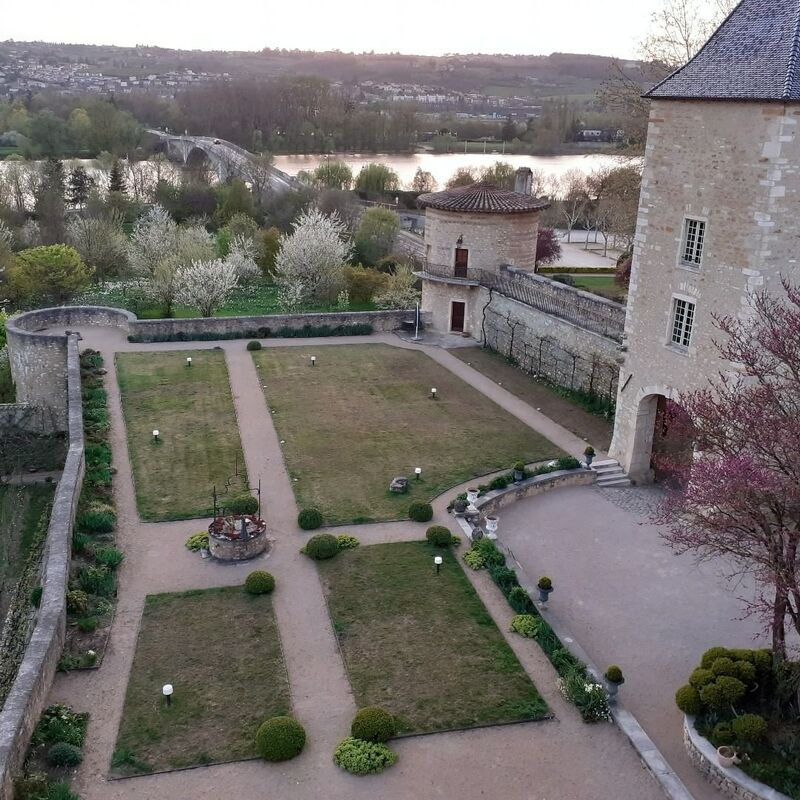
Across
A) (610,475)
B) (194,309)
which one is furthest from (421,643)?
(194,309)

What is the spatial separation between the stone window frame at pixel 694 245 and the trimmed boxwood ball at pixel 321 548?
33.7 ft

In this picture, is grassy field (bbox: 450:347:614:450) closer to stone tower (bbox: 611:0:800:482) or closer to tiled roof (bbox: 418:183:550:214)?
stone tower (bbox: 611:0:800:482)

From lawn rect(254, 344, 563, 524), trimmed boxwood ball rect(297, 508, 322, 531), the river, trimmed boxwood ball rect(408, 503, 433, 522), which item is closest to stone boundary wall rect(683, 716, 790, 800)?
trimmed boxwood ball rect(408, 503, 433, 522)

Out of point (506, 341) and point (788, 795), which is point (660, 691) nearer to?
point (788, 795)

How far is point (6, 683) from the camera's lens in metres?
15.0

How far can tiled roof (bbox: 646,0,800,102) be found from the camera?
53.3ft

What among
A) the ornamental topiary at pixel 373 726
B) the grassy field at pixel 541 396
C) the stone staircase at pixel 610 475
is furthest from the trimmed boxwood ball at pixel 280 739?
the grassy field at pixel 541 396

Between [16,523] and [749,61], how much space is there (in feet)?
73.3

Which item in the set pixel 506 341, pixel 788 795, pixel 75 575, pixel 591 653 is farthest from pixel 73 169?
pixel 788 795

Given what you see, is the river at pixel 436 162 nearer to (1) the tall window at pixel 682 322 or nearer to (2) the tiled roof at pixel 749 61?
(2) the tiled roof at pixel 749 61

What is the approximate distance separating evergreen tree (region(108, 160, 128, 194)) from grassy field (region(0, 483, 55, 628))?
41.9 metres

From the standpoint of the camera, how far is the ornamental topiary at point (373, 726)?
39.3 ft

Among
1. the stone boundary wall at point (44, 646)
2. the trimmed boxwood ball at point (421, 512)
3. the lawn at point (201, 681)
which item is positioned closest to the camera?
the stone boundary wall at point (44, 646)

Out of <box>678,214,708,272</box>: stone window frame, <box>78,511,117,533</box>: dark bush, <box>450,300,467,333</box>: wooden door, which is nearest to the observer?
<box>78,511,117,533</box>: dark bush
